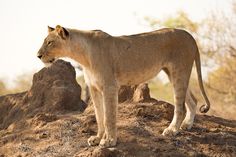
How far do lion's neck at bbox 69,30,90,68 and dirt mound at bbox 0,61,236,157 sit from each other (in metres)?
1.54

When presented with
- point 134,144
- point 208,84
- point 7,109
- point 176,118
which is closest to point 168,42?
point 176,118

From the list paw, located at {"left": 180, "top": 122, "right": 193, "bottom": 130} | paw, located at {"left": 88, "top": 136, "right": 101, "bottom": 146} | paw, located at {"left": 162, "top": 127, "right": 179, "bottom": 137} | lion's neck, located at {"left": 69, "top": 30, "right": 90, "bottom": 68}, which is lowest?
paw, located at {"left": 88, "top": 136, "right": 101, "bottom": 146}

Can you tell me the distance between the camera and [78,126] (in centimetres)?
1054

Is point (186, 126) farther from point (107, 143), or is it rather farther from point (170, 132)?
point (107, 143)

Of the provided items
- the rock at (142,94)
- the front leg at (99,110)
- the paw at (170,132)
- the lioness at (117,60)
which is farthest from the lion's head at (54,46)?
the rock at (142,94)

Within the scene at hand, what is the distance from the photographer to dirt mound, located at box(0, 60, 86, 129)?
1209cm

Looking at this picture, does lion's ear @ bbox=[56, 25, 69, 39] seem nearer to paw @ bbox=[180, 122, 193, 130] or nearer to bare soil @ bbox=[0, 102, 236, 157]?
bare soil @ bbox=[0, 102, 236, 157]

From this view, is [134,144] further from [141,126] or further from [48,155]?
[48,155]

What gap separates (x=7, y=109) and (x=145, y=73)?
451cm

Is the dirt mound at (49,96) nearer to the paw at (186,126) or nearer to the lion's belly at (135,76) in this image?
the lion's belly at (135,76)

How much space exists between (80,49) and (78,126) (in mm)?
1841

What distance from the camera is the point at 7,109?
511 inches

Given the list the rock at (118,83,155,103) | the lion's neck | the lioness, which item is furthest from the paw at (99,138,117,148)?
the rock at (118,83,155,103)

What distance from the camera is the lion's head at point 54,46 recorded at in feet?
30.6
